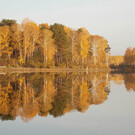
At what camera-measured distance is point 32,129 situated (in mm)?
7328

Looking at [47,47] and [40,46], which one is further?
[40,46]

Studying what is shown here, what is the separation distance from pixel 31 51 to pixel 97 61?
79.8 ft

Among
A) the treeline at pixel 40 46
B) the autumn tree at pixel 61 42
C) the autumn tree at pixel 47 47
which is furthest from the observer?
the autumn tree at pixel 61 42

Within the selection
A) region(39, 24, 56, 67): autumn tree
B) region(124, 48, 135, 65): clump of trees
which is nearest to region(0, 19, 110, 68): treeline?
region(39, 24, 56, 67): autumn tree

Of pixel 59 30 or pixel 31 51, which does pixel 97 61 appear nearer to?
pixel 59 30

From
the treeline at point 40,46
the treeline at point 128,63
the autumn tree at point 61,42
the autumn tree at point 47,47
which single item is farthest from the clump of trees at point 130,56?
the autumn tree at point 47,47

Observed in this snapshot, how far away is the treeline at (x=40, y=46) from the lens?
2192 inches

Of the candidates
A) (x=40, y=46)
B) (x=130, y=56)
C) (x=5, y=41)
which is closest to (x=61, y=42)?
(x=40, y=46)

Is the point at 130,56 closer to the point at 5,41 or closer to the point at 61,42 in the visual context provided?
the point at 61,42

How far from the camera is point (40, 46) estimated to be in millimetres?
60344

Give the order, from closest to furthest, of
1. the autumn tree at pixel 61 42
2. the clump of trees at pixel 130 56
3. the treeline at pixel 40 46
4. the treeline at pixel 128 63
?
1. the treeline at pixel 40 46
2. the autumn tree at pixel 61 42
3. the treeline at pixel 128 63
4. the clump of trees at pixel 130 56

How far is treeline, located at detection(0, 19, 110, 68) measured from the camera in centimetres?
5567

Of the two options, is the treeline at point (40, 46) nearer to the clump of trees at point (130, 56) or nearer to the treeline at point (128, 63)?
the treeline at point (128, 63)

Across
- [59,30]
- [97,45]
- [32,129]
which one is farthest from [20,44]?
[32,129]
